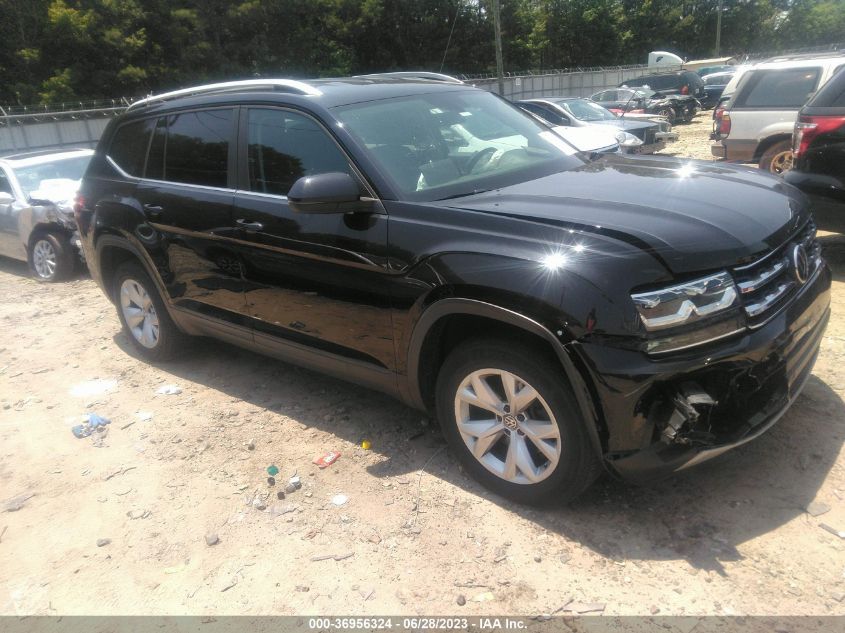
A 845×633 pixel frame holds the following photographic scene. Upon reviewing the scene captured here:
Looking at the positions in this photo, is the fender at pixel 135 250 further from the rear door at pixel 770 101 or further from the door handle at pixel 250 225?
the rear door at pixel 770 101

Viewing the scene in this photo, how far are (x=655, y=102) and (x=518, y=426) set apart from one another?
76.9ft

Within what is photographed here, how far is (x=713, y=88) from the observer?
29.1m

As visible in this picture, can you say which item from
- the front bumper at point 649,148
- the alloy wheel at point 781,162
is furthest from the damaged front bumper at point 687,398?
the front bumper at point 649,148

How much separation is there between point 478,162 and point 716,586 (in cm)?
230

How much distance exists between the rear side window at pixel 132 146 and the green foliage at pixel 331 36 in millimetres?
29248

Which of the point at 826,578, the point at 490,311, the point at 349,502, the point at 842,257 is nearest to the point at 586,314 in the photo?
the point at 490,311

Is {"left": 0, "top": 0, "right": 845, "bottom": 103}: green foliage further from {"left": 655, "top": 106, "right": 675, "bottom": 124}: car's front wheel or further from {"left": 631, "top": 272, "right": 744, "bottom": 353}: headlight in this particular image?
{"left": 631, "top": 272, "right": 744, "bottom": 353}: headlight

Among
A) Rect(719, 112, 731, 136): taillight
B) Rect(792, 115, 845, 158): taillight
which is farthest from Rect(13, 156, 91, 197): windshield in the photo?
Rect(719, 112, 731, 136): taillight

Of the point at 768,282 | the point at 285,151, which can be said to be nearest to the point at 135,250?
the point at 285,151

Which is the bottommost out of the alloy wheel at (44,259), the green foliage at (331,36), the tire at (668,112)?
the tire at (668,112)

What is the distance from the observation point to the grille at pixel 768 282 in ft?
8.89

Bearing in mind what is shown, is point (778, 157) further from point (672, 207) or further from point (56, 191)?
point (56, 191)

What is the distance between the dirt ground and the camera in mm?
2650

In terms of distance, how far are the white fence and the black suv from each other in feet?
81.1
